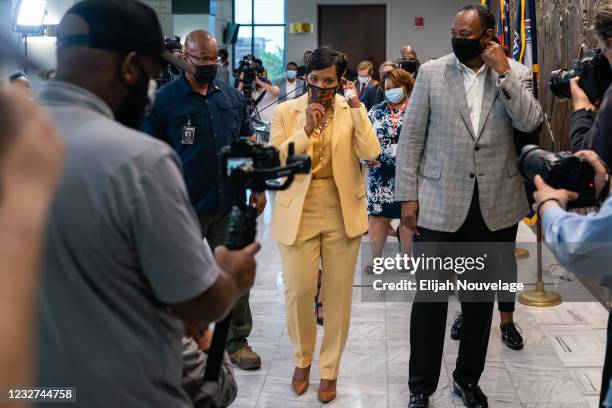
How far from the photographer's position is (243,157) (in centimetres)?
185

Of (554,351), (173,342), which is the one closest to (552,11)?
(554,351)

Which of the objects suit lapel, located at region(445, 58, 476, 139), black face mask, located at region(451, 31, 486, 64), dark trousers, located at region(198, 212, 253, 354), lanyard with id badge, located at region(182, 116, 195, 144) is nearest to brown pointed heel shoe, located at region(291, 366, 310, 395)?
dark trousers, located at region(198, 212, 253, 354)

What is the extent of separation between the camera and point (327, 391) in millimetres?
3357

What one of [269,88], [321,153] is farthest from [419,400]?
[269,88]

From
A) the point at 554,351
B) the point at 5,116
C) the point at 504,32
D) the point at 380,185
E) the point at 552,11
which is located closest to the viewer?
the point at 5,116

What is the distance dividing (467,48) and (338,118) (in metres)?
0.67

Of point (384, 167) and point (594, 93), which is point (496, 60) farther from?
point (384, 167)

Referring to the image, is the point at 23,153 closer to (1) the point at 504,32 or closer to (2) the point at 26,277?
(2) the point at 26,277

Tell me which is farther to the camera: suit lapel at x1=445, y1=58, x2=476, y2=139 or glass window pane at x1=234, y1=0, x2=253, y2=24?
glass window pane at x1=234, y1=0, x2=253, y2=24

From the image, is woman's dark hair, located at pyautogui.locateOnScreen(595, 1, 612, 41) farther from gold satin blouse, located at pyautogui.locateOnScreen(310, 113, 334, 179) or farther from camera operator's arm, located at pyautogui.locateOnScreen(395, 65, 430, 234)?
gold satin blouse, located at pyautogui.locateOnScreen(310, 113, 334, 179)

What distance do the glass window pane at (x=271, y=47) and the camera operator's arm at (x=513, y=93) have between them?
532 inches

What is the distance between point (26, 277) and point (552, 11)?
231 inches

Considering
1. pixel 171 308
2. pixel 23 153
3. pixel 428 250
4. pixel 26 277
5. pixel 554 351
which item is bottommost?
pixel 554 351

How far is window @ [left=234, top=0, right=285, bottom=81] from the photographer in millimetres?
16391
